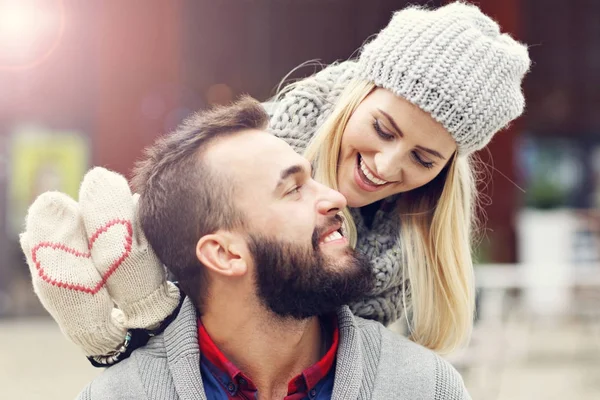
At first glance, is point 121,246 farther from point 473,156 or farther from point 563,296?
point 563,296

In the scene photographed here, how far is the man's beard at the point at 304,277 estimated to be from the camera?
78.7 inches

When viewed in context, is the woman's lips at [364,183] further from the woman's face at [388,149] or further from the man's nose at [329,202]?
the man's nose at [329,202]

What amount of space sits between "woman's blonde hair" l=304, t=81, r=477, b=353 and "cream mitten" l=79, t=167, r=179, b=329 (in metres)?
0.62

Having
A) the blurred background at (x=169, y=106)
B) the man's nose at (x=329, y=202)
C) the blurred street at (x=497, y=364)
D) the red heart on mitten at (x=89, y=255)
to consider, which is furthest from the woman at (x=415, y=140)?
the blurred background at (x=169, y=106)

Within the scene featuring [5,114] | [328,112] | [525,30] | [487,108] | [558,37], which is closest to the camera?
[487,108]

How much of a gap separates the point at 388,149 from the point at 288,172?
0.44 metres

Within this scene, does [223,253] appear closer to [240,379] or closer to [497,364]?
[240,379]

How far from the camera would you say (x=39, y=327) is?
30.9ft

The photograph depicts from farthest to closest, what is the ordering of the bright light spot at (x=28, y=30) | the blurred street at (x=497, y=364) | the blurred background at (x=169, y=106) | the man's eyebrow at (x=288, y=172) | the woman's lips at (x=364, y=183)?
the bright light spot at (x=28, y=30)
the blurred background at (x=169, y=106)
the blurred street at (x=497, y=364)
the woman's lips at (x=364, y=183)
the man's eyebrow at (x=288, y=172)

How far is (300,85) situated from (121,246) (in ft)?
2.90

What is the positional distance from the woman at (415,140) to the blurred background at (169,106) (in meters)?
5.01

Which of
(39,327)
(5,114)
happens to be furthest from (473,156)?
(5,114)

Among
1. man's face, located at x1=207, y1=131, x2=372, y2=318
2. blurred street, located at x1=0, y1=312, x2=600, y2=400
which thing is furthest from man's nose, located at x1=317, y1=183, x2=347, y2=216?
blurred street, located at x1=0, y1=312, x2=600, y2=400

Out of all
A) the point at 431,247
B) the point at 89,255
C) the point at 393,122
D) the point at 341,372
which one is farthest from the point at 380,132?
the point at 89,255
